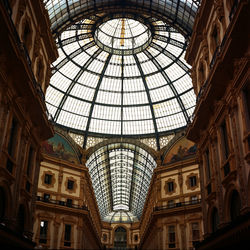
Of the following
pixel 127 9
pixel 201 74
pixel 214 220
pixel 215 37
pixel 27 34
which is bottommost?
pixel 214 220

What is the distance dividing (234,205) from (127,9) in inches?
1022

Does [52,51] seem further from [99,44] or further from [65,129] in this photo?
[65,129]

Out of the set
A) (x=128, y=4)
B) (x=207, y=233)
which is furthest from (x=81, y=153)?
(x=207, y=233)

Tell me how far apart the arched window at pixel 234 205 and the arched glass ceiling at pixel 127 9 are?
2159 centimetres

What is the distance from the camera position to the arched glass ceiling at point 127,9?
35406 millimetres

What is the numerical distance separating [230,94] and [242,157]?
4.03m

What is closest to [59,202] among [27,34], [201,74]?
[27,34]

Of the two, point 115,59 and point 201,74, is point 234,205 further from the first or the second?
point 115,59

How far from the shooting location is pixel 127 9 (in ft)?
123

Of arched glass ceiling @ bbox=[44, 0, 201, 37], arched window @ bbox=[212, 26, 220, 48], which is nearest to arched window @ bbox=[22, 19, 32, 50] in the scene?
arched glass ceiling @ bbox=[44, 0, 201, 37]

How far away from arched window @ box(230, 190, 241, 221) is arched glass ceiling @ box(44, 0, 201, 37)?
21.6 m

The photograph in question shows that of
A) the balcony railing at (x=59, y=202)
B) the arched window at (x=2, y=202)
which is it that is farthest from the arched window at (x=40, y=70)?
the balcony railing at (x=59, y=202)

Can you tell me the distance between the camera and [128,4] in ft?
123

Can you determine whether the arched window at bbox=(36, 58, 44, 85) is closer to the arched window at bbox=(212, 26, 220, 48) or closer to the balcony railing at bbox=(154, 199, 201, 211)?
the arched window at bbox=(212, 26, 220, 48)
